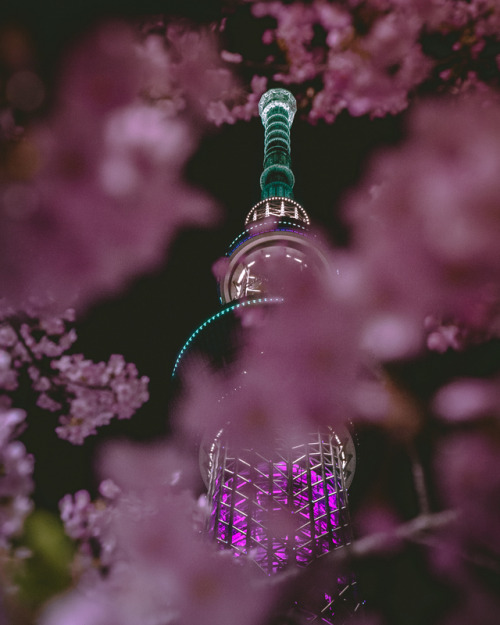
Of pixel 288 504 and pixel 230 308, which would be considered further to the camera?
pixel 230 308

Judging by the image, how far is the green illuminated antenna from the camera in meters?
21.7

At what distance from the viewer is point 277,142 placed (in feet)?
78.6

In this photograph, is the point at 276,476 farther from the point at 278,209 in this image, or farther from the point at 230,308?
the point at 278,209

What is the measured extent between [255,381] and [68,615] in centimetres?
1013

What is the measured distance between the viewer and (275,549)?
396 inches

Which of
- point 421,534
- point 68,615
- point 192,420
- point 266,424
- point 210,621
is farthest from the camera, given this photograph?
point 192,420

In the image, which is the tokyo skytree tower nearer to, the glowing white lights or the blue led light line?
the blue led light line

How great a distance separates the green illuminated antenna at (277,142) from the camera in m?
21.7

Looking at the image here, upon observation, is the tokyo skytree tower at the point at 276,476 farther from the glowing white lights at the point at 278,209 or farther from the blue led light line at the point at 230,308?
the glowing white lights at the point at 278,209

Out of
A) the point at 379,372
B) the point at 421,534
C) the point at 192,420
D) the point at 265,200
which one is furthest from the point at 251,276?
the point at 421,534

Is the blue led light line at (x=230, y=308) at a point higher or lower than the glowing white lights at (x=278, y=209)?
lower

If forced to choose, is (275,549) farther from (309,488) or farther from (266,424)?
(266,424)

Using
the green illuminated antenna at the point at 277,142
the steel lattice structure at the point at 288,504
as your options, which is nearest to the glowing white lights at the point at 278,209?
the green illuminated antenna at the point at 277,142

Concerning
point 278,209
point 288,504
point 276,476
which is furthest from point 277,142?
point 288,504
